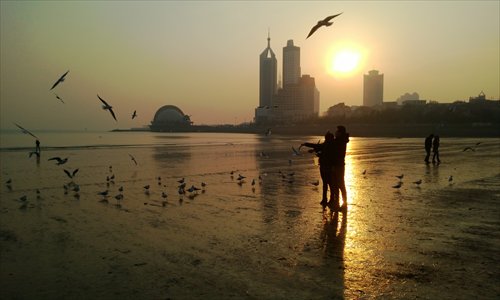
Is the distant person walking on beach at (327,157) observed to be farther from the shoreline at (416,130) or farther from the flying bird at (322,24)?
the shoreline at (416,130)

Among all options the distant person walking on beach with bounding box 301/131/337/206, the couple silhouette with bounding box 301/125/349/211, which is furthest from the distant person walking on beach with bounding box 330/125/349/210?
the distant person walking on beach with bounding box 301/131/337/206

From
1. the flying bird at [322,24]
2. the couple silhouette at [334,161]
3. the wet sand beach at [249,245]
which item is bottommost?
the wet sand beach at [249,245]

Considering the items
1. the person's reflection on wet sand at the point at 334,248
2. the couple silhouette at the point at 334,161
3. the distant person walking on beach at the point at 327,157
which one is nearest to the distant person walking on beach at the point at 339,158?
the couple silhouette at the point at 334,161

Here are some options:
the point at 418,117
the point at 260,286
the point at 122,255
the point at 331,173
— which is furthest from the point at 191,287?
the point at 418,117

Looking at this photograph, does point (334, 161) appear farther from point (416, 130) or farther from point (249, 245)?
point (416, 130)

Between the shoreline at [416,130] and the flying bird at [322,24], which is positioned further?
the shoreline at [416,130]

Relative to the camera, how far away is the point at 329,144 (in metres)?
10.3

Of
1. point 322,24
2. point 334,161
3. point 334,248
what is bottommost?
point 334,248

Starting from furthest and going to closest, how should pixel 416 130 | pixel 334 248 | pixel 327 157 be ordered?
pixel 416 130, pixel 327 157, pixel 334 248

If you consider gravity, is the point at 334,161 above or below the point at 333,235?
above

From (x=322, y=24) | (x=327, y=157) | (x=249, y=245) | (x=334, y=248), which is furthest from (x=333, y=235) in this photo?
(x=322, y=24)

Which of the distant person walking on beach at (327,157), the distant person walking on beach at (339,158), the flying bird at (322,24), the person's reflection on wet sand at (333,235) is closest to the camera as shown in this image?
the person's reflection on wet sand at (333,235)

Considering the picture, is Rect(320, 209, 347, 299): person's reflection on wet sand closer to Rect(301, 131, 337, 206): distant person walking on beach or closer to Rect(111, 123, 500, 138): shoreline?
Rect(301, 131, 337, 206): distant person walking on beach

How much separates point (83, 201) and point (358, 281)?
911 centimetres
